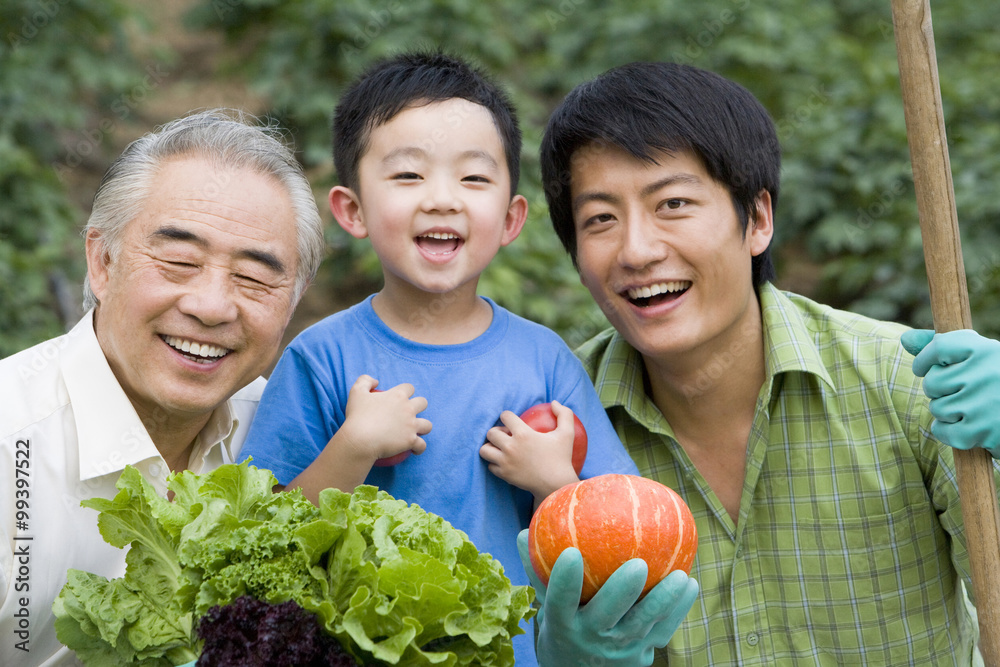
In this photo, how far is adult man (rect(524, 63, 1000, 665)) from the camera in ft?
9.02

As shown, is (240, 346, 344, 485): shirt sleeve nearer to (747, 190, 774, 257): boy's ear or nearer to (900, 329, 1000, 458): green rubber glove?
(747, 190, 774, 257): boy's ear

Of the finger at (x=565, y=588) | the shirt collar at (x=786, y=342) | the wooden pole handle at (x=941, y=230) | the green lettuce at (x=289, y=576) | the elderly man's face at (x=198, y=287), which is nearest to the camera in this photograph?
the green lettuce at (x=289, y=576)

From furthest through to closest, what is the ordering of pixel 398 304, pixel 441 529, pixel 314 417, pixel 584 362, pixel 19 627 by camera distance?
pixel 584 362, pixel 398 304, pixel 314 417, pixel 19 627, pixel 441 529

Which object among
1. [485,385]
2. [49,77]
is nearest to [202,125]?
[485,385]

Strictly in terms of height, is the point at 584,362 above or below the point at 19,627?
above

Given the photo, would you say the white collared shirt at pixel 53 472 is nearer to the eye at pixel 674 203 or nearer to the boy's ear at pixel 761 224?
the eye at pixel 674 203

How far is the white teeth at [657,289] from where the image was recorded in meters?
2.74

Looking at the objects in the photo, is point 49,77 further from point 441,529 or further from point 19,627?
point 441,529

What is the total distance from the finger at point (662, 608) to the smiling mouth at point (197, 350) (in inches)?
50.8

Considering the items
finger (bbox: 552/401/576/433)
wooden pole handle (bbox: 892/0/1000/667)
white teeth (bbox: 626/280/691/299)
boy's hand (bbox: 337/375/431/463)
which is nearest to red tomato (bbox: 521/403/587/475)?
finger (bbox: 552/401/576/433)

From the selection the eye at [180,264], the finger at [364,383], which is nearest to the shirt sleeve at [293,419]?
the finger at [364,383]

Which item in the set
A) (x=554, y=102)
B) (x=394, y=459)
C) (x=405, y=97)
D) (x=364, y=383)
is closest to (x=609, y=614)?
(x=394, y=459)

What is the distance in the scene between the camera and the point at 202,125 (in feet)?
9.08

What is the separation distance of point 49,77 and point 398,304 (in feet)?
19.7
